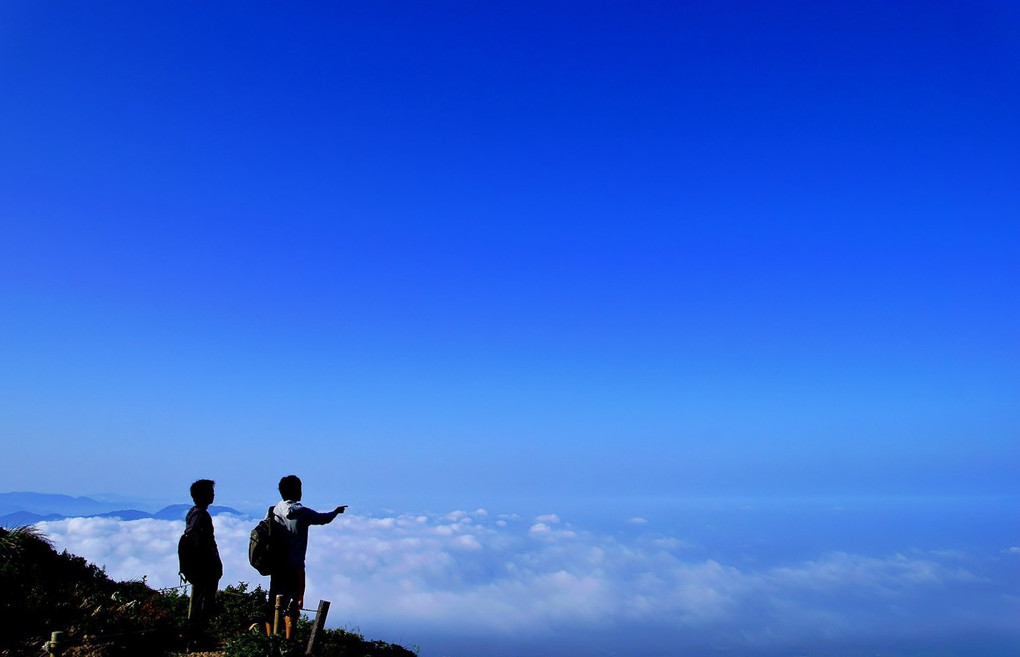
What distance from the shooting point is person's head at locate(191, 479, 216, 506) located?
11.8 m

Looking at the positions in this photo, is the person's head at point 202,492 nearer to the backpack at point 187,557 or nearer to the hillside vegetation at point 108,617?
the backpack at point 187,557

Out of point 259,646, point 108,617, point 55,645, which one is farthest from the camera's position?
point 108,617

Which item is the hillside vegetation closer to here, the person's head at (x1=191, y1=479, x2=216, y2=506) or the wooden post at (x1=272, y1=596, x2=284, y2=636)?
the wooden post at (x1=272, y1=596, x2=284, y2=636)

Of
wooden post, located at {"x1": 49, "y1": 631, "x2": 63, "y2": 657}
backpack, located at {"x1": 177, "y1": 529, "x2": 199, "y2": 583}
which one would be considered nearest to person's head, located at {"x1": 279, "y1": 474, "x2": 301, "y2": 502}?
backpack, located at {"x1": 177, "y1": 529, "x2": 199, "y2": 583}

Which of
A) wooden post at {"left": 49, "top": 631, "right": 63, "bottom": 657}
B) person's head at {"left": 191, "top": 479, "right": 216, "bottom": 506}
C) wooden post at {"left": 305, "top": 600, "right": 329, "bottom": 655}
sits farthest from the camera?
wooden post at {"left": 305, "top": 600, "right": 329, "bottom": 655}

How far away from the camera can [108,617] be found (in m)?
13.9

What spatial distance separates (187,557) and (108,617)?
11.7ft

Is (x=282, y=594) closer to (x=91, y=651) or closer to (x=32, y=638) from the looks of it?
(x=91, y=651)

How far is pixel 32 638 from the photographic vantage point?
12805 millimetres

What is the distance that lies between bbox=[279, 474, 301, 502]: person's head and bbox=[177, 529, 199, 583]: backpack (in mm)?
1788

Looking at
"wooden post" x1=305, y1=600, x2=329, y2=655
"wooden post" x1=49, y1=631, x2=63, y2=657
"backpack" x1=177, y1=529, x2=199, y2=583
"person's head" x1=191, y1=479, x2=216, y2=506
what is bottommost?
"wooden post" x1=49, y1=631, x2=63, y2=657

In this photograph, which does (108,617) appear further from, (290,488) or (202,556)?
(290,488)

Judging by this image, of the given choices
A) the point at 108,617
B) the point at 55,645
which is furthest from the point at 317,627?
the point at 108,617

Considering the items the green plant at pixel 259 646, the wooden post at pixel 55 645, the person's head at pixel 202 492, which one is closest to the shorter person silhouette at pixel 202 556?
the person's head at pixel 202 492
